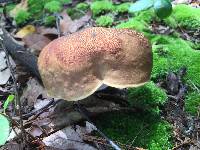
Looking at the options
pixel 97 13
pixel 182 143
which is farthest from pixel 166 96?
pixel 97 13

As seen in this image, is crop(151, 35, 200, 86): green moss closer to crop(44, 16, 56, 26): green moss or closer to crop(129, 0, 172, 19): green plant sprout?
crop(129, 0, 172, 19): green plant sprout

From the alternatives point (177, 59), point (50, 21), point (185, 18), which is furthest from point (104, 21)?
point (177, 59)

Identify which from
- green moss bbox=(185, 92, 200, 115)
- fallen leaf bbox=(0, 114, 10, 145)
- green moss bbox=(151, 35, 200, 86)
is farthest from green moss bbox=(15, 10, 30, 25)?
fallen leaf bbox=(0, 114, 10, 145)

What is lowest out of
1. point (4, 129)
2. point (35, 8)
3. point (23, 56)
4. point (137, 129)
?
point (137, 129)

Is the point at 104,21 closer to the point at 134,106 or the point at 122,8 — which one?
the point at 122,8

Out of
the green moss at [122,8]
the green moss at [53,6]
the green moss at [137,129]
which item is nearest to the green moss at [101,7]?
the green moss at [122,8]

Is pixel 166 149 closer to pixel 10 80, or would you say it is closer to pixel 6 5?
pixel 10 80
